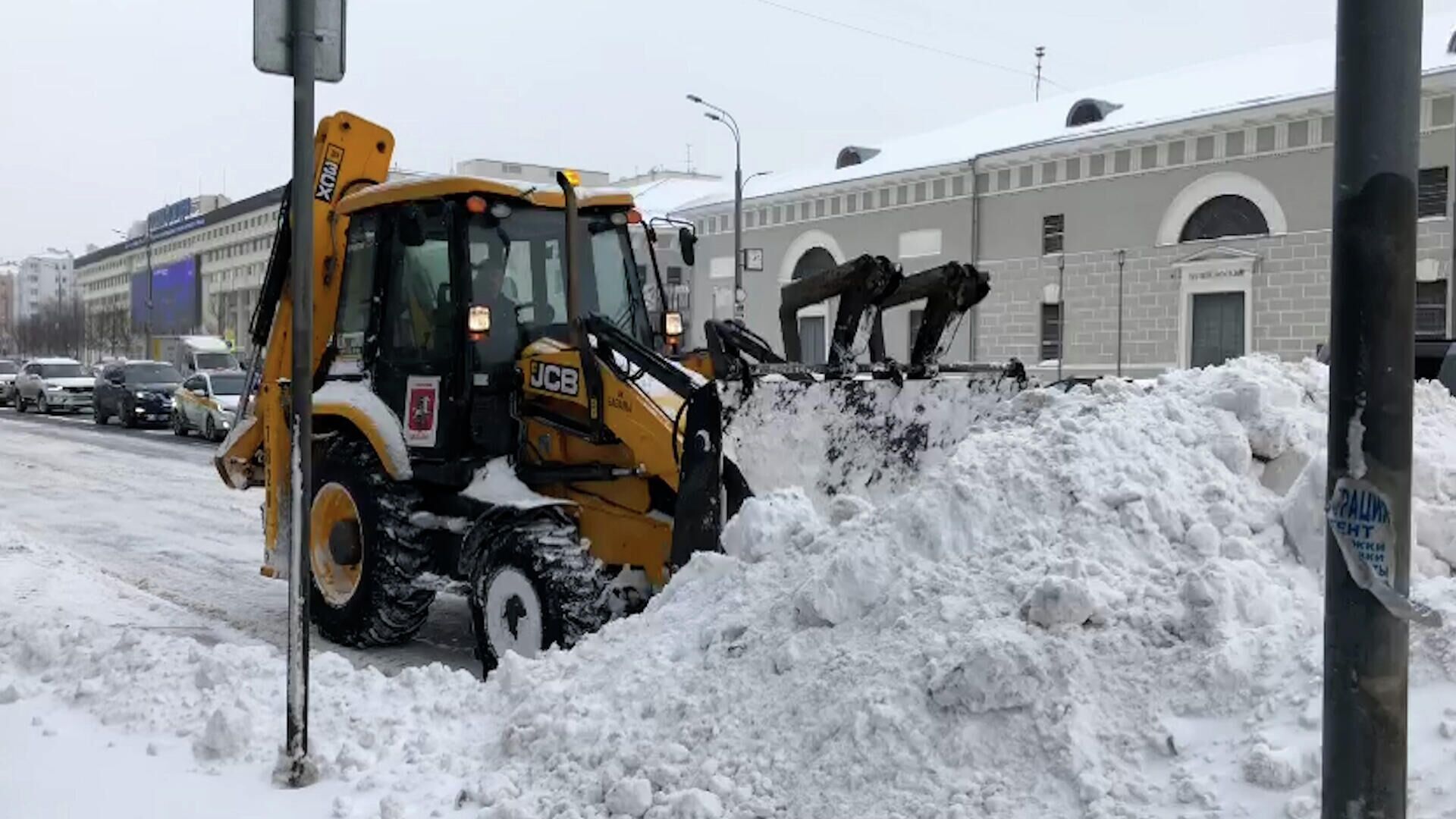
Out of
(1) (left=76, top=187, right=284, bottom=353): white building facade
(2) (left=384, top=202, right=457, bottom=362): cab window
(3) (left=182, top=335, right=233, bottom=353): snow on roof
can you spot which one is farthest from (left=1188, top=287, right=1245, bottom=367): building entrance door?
(1) (left=76, top=187, right=284, bottom=353): white building facade

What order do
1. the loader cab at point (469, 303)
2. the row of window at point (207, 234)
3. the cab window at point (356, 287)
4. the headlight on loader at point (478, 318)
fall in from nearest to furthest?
the headlight on loader at point (478, 318)
the loader cab at point (469, 303)
the cab window at point (356, 287)
the row of window at point (207, 234)

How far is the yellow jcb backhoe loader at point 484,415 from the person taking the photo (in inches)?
242

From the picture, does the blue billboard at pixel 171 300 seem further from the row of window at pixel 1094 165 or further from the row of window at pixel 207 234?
the row of window at pixel 1094 165

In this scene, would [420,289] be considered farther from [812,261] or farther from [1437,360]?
[812,261]

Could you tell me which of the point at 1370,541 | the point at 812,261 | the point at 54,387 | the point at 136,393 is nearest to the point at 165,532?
the point at 1370,541

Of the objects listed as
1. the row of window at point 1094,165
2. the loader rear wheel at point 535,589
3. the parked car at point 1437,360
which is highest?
the row of window at point 1094,165

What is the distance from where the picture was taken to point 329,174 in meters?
7.91

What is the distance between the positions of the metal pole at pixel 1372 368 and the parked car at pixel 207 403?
23358mm

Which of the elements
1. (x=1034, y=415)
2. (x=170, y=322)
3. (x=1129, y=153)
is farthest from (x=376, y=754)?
(x=170, y=322)

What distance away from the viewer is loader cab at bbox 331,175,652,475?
271 inches

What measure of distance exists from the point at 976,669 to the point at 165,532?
1023 centimetres

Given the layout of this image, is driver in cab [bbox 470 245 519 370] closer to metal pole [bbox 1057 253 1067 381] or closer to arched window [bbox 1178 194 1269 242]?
arched window [bbox 1178 194 1269 242]

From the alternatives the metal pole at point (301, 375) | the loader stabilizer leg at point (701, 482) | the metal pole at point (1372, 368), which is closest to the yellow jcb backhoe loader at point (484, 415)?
the loader stabilizer leg at point (701, 482)

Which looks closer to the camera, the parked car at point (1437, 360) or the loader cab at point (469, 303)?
the loader cab at point (469, 303)
